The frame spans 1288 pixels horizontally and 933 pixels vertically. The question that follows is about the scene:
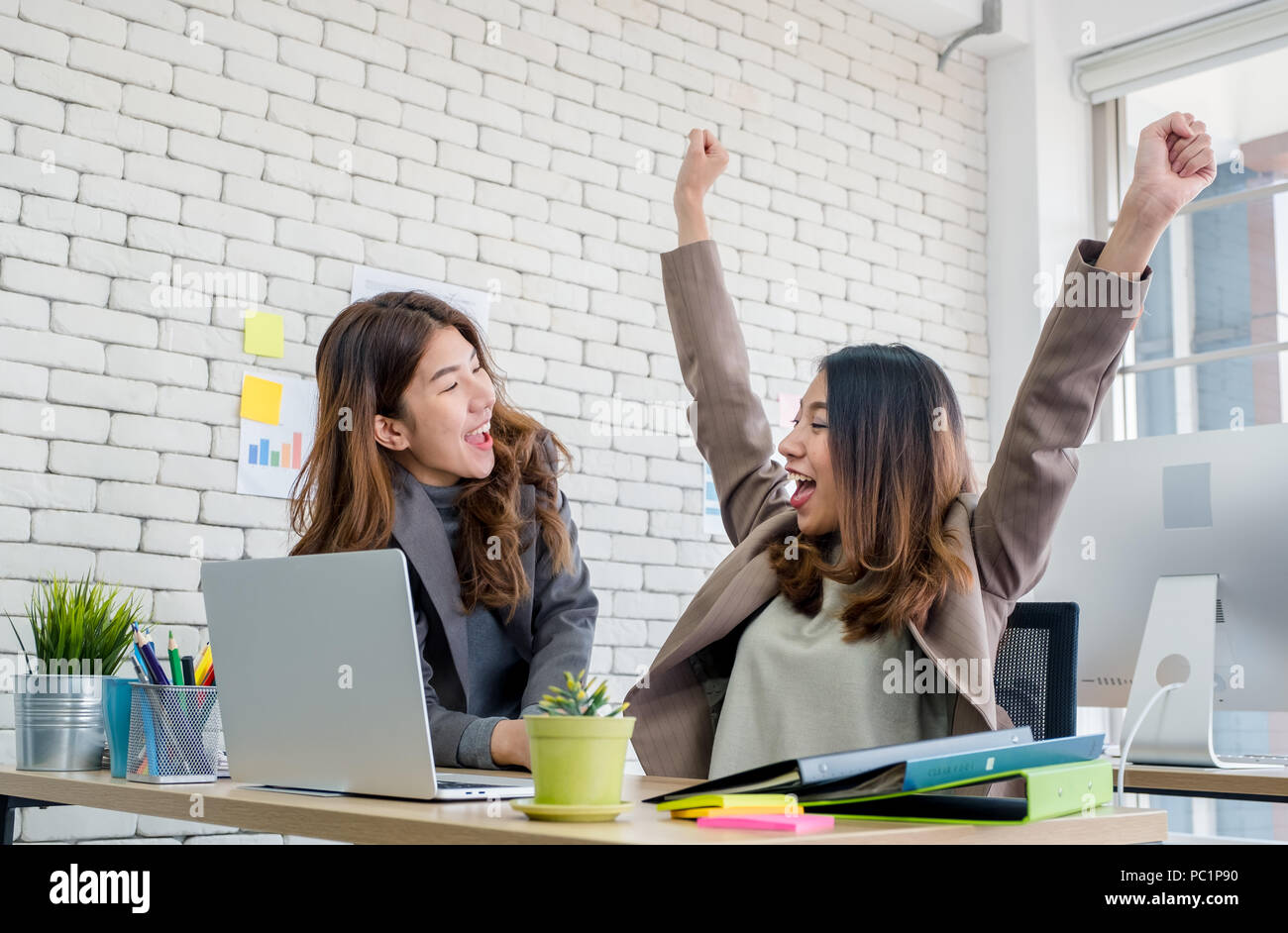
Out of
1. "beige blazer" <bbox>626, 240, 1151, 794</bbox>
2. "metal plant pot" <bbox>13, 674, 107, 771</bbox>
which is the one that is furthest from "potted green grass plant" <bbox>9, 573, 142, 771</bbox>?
"beige blazer" <bbox>626, 240, 1151, 794</bbox>

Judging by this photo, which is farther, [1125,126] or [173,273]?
[1125,126]

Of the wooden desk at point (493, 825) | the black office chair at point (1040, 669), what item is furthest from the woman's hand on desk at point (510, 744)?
the black office chair at point (1040, 669)

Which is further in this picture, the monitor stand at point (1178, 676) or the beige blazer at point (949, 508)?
the monitor stand at point (1178, 676)

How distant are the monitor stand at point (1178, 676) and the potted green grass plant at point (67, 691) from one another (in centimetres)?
148

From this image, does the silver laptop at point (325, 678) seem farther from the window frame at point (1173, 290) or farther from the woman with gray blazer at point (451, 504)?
the window frame at point (1173, 290)

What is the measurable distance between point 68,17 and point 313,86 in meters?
0.54

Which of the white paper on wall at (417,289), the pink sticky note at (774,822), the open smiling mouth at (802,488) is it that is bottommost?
the pink sticky note at (774,822)

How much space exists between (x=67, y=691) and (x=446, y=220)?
6.04ft

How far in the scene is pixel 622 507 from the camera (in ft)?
11.1

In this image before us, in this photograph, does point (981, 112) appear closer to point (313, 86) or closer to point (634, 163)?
point (634, 163)

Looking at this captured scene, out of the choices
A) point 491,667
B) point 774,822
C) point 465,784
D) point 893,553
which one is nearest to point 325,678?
point 465,784

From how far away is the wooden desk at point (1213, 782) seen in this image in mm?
1786

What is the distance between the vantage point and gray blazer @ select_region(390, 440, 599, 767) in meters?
1.57
